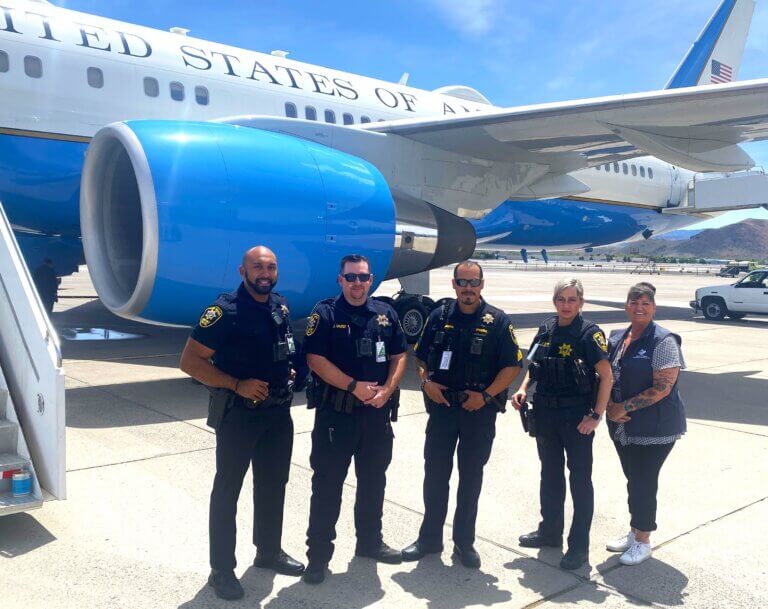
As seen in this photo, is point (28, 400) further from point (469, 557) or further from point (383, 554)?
point (469, 557)

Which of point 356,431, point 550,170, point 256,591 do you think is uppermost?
point 550,170

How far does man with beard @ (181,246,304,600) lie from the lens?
3385 millimetres

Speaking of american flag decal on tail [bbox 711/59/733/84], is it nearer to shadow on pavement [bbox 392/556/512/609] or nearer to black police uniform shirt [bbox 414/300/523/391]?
black police uniform shirt [bbox 414/300/523/391]

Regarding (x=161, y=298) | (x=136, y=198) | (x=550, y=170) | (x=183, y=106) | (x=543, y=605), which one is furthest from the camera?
(x=550, y=170)

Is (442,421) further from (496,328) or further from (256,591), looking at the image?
(256,591)

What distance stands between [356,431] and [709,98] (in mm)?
6312

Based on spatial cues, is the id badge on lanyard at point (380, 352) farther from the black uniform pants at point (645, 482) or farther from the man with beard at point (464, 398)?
the black uniform pants at point (645, 482)

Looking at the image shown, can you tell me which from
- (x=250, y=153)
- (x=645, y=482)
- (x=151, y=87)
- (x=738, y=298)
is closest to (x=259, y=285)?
(x=645, y=482)

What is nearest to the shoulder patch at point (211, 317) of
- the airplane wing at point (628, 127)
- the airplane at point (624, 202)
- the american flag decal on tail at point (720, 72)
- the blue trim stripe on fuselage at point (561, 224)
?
the airplane wing at point (628, 127)

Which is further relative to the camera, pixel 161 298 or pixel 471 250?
pixel 471 250

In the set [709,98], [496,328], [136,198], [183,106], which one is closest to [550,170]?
[709,98]

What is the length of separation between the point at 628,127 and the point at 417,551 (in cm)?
697

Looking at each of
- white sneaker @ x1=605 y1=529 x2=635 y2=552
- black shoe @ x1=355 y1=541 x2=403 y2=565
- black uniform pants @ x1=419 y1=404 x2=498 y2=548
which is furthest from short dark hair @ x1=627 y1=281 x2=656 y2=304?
black shoe @ x1=355 y1=541 x2=403 y2=565

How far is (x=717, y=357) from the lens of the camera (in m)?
10.7
